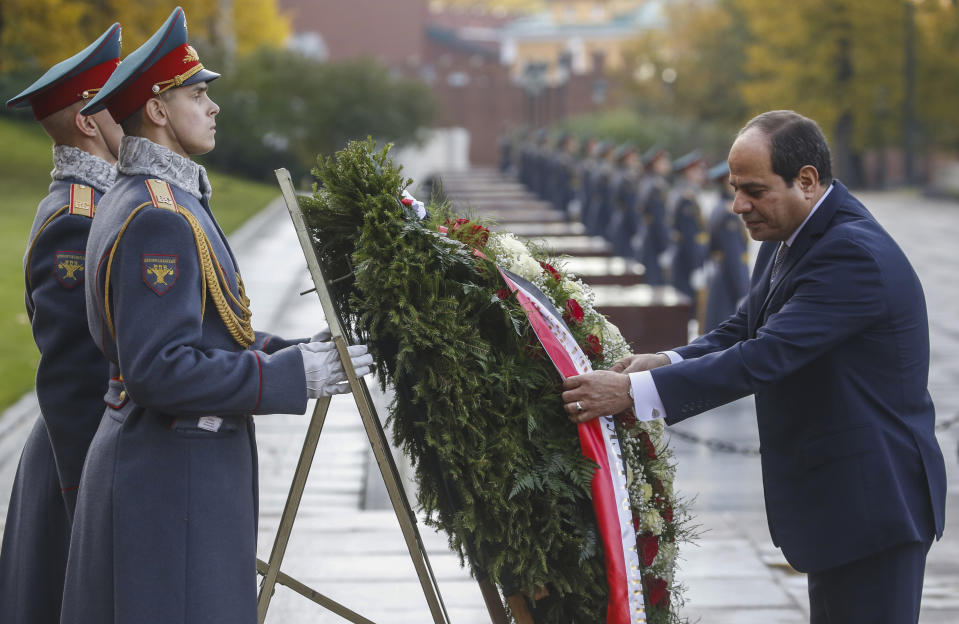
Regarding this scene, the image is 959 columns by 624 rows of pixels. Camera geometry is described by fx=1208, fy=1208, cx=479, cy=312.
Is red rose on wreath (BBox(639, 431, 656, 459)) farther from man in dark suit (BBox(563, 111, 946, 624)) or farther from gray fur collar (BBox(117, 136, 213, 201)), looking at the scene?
gray fur collar (BBox(117, 136, 213, 201))

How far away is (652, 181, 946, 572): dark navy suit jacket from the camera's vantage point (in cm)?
290

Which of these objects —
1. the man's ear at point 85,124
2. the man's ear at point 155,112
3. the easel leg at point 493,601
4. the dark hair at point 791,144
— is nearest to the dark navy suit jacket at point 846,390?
the dark hair at point 791,144

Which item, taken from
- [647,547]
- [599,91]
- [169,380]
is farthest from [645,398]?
[599,91]

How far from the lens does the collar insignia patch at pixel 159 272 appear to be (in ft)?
8.52

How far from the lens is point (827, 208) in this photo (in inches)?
119

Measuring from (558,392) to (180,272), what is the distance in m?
1.01

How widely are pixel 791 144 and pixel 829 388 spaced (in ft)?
1.99

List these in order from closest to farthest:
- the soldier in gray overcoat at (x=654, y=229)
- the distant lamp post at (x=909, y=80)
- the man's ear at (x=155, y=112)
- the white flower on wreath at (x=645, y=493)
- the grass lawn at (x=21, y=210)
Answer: the man's ear at (x=155, y=112) → the white flower on wreath at (x=645, y=493) → the grass lawn at (x=21, y=210) → the soldier in gray overcoat at (x=654, y=229) → the distant lamp post at (x=909, y=80)

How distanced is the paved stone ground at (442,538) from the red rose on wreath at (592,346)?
1.44m

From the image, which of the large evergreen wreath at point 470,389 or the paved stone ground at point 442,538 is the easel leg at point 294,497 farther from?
the paved stone ground at point 442,538

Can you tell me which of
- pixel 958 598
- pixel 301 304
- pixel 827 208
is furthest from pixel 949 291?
pixel 827 208

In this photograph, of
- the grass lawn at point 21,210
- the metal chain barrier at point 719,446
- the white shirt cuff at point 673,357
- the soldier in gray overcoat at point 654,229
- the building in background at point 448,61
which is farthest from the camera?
the building in background at point 448,61

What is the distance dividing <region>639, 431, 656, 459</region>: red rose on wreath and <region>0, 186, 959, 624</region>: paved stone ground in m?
1.26

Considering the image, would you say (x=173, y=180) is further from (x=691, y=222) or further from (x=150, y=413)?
(x=691, y=222)
